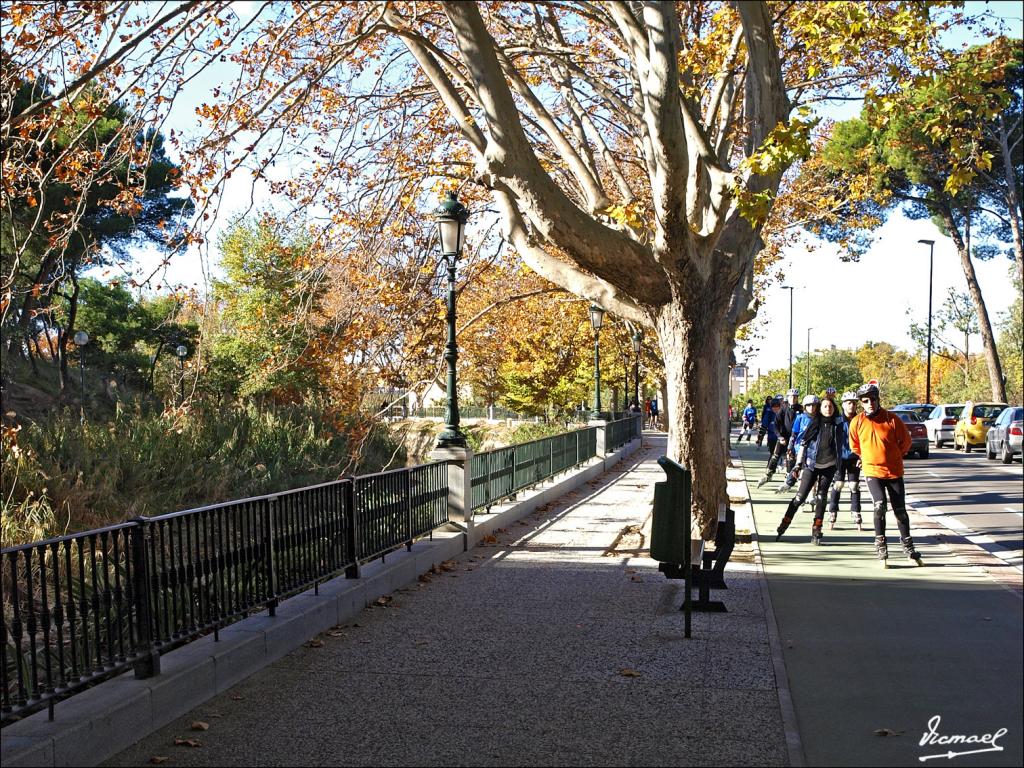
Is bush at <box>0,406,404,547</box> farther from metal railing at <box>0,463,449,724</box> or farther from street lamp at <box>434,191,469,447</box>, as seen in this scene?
metal railing at <box>0,463,449,724</box>

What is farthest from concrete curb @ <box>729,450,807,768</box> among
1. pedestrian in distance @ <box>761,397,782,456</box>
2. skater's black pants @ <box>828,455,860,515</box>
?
pedestrian in distance @ <box>761,397,782,456</box>

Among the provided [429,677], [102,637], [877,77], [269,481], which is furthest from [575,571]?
[877,77]

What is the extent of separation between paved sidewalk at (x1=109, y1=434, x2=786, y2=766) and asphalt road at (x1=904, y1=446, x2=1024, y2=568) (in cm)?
210

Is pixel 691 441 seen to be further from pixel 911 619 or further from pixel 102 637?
pixel 102 637

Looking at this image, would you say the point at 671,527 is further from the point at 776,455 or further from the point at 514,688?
the point at 776,455

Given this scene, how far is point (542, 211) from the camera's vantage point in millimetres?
11141

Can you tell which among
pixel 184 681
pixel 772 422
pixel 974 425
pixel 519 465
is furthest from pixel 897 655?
pixel 974 425

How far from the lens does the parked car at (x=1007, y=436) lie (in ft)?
94.5

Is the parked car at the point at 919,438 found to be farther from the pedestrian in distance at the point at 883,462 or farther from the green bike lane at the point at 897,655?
the pedestrian in distance at the point at 883,462

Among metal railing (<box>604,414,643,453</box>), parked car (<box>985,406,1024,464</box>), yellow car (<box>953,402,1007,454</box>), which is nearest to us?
parked car (<box>985,406,1024,464</box>)

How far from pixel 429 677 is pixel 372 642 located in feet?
3.76

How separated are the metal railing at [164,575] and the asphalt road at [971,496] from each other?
458 centimetres

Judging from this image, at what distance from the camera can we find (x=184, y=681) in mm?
6230

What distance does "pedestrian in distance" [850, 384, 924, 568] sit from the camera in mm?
11078
